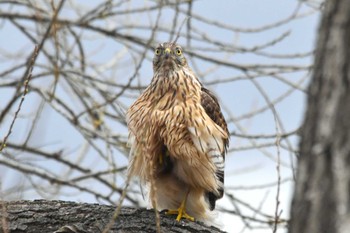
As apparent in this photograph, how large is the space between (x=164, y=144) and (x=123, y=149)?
1.83 metres

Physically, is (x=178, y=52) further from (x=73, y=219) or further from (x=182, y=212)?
(x=73, y=219)

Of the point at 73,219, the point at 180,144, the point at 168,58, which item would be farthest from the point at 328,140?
the point at 168,58

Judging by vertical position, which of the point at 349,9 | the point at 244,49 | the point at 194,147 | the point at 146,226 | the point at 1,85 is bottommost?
the point at 349,9

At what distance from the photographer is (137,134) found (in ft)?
17.7

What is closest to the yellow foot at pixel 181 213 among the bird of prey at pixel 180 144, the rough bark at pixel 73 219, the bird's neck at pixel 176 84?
the bird of prey at pixel 180 144

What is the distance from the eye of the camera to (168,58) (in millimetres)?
6117

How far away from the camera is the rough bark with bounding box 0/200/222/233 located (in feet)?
14.5

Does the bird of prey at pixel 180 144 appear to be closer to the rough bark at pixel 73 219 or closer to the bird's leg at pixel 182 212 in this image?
the bird's leg at pixel 182 212

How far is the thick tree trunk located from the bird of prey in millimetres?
3132

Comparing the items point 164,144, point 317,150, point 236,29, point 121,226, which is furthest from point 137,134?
point 317,150

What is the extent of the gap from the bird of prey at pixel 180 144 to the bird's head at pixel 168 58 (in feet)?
0.41

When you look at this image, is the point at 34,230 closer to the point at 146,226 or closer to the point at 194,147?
the point at 146,226

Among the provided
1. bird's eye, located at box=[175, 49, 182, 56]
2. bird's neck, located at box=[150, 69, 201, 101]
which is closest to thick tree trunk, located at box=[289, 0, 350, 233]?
bird's neck, located at box=[150, 69, 201, 101]

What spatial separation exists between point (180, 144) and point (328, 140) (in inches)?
133
